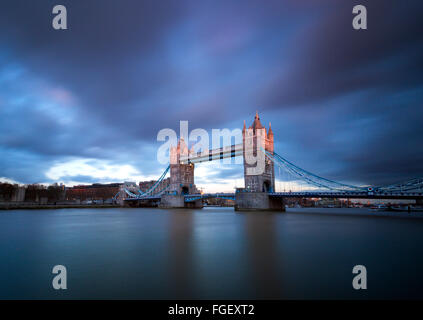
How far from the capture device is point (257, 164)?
34.7 meters

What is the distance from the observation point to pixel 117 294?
4.31 metres

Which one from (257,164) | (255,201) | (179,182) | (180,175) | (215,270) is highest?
(257,164)

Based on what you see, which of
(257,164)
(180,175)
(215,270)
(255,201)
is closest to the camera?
(215,270)

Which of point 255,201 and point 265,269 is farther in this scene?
point 255,201

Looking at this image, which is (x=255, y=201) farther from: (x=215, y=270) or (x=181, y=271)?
(x=181, y=271)

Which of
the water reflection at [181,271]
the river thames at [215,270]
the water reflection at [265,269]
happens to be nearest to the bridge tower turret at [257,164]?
the river thames at [215,270]

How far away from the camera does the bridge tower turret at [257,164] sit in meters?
34.0

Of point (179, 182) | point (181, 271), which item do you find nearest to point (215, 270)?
point (181, 271)

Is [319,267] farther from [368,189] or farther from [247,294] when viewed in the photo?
[368,189]

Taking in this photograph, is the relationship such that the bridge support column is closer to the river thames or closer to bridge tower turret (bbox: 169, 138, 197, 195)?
bridge tower turret (bbox: 169, 138, 197, 195)

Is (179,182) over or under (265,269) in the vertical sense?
over
